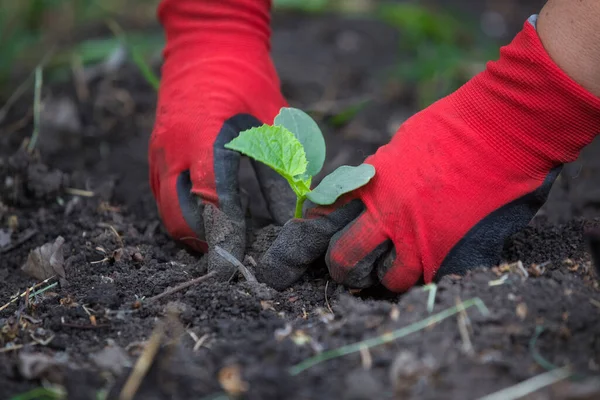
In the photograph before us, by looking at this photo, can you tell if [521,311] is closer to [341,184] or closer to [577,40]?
[341,184]

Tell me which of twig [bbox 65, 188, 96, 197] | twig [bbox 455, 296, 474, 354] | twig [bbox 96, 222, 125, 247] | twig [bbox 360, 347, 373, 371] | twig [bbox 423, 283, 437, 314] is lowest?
twig [bbox 65, 188, 96, 197]

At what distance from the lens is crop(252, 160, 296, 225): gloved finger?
1787 millimetres

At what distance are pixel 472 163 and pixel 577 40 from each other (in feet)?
1.16

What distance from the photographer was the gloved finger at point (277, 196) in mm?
1787

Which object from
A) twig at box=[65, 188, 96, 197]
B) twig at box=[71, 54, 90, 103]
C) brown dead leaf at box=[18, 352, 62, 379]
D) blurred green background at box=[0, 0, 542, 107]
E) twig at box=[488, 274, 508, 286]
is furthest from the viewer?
blurred green background at box=[0, 0, 542, 107]

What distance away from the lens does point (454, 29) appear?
153 inches

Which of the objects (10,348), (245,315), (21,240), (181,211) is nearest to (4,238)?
(21,240)

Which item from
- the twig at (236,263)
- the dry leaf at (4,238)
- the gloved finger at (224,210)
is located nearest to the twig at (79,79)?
the dry leaf at (4,238)

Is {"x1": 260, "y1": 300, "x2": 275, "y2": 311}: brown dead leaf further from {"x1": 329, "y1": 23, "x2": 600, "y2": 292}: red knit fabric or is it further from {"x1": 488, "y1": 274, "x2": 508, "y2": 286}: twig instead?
{"x1": 488, "y1": 274, "x2": 508, "y2": 286}: twig

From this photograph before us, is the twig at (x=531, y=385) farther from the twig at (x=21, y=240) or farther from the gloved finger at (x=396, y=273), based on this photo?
the twig at (x=21, y=240)

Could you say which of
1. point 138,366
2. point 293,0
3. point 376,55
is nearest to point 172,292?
point 138,366

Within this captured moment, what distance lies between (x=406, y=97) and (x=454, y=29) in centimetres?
91

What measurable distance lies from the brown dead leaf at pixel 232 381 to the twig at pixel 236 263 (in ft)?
1.47

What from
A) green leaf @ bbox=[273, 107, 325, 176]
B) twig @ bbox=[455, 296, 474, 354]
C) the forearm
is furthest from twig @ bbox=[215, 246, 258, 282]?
the forearm
